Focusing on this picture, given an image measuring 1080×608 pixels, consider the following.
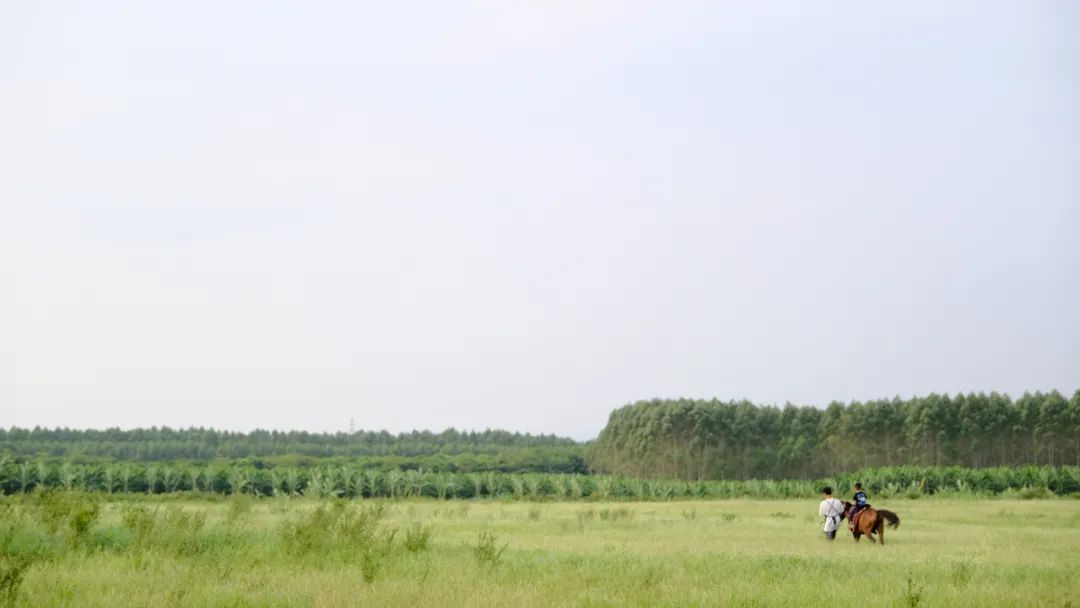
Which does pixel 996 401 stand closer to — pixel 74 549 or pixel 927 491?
pixel 927 491

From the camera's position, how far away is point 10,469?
64125 mm

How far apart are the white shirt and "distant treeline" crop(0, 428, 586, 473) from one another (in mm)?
77208

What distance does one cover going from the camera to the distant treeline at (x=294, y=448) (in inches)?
4395

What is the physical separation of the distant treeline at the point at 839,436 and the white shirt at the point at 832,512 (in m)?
82.0

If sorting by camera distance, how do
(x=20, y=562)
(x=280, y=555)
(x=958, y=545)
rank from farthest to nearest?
1. (x=958, y=545)
2. (x=280, y=555)
3. (x=20, y=562)

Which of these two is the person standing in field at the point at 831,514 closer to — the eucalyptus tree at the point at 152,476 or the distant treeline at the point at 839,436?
the eucalyptus tree at the point at 152,476

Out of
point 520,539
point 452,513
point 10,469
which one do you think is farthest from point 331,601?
point 10,469

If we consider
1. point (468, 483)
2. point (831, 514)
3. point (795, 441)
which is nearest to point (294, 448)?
point (795, 441)

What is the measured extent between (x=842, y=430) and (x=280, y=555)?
325 feet

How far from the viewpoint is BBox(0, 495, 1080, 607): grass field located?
40.0ft

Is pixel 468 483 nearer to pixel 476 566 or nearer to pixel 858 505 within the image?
pixel 858 505

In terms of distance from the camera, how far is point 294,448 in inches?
6068

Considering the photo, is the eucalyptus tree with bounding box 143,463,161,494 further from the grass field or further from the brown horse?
the brown horse

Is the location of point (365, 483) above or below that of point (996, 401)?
below
